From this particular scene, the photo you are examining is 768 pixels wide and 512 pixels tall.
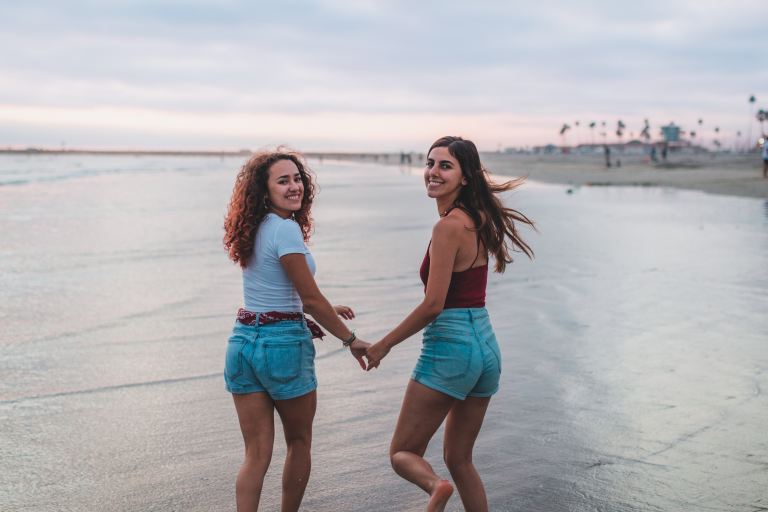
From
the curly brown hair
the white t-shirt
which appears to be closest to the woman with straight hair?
the white t-shirt

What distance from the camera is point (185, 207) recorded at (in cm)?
2512

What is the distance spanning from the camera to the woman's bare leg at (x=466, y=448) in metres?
3.54

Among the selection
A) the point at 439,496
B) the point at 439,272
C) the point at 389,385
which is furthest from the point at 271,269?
the point at 389,385

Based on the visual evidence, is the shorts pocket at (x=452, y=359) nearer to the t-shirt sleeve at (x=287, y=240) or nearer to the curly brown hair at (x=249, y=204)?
the t-shirt sleeve at (x=287, y=240)

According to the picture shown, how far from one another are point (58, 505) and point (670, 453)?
357 centimetres

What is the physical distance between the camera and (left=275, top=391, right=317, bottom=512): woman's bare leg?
3.51m

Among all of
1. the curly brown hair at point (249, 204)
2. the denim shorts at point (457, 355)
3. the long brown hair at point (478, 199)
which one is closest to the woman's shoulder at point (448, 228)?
the long brown hair at point (478, 199)

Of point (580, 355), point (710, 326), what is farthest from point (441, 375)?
point (710, 326)

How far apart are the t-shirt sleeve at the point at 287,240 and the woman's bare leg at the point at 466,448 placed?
1.06 m

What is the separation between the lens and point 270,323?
3426mm

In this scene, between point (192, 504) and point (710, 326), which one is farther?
point (710, 326)

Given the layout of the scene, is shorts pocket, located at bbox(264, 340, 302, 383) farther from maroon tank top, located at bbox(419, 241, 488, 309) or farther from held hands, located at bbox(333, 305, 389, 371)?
maroon tank top, located at bbox(419, 241, 488, 309)

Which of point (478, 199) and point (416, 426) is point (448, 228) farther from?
point (416, 426)

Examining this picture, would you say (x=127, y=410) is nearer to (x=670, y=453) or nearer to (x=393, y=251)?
(x=670, y=453)
